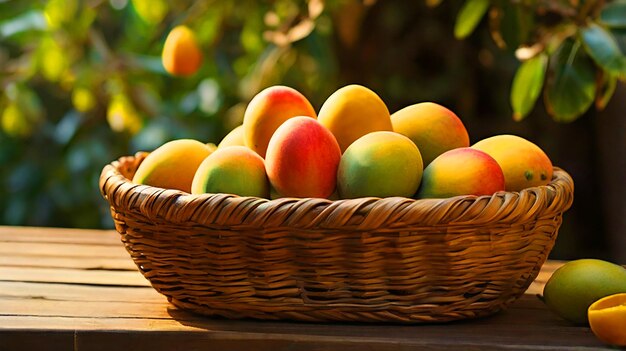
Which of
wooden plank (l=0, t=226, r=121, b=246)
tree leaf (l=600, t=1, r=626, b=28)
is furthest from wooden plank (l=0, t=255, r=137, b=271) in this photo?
tree leaf (l=600, t=1, r=626, b=28)

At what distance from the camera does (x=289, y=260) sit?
101 cm

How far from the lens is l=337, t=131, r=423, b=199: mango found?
3.35 ft

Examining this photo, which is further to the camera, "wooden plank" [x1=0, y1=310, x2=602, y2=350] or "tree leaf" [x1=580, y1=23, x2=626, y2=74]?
"tree leaf" [x1=580, y1=23, x2=626, y2=74]

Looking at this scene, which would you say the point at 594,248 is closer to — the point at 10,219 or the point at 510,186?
the point at 510,186

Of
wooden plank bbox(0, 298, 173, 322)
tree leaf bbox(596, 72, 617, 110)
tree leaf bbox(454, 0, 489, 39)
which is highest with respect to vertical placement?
tree leaf bbox(454, 0, 489, 39)

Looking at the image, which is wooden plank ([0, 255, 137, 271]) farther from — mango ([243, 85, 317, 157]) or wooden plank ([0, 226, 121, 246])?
mango ([243, 85, 317, 157])

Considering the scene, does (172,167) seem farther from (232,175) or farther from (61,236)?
(61,236)

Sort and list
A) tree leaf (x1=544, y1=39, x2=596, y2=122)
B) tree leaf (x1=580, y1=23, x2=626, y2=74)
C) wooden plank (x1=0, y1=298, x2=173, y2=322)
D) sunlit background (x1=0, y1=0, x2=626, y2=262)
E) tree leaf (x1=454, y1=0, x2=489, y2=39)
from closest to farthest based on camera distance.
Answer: wooden plank (x1=0, y1=298, x2=173, y2=322), tree leaf (x1=580, y1=23, x2=626, y2=74), tree leaf (x1=544, y1=39, x2=596, y2=122), tree leaf (x1=454, y1=0, x2=489, y2=39), sunlit background (x1=0, y1=0, x2=626, y2=262)

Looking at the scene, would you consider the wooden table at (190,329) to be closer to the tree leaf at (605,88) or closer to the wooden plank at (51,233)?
the wooden plank at (51,233)

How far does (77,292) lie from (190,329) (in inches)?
10.5

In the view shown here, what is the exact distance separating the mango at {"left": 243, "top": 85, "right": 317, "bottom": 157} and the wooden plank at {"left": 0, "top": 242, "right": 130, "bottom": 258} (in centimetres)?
43

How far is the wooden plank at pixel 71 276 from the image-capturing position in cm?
128

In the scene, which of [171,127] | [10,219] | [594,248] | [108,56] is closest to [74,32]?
[108,56]

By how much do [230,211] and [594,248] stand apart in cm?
191
